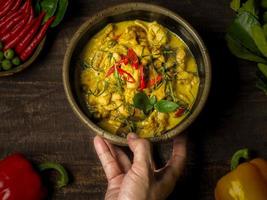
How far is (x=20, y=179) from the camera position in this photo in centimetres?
207

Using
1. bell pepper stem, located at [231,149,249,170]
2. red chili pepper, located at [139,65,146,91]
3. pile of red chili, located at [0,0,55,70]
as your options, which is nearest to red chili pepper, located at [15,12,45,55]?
pile of red chili, located at [0,0,55,70]

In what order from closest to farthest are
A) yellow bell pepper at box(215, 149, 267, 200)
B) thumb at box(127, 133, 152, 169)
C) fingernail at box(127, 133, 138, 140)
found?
thumb at box(127, 133, 152, 169) → fingernail at box(127, 133, 138, 140) → yellow bell pepper at box(215, 149, 267, 200)

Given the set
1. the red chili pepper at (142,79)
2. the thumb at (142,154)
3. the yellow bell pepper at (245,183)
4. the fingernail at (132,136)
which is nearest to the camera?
the thumb at (142,154)

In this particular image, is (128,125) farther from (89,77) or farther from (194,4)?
(194,4)

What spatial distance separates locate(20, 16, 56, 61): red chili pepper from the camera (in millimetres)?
2102

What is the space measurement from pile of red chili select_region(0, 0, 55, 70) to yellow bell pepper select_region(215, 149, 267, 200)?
927 mm

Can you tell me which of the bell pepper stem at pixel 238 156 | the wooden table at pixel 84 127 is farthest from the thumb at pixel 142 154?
the bell pepper stem at pixel 238 156

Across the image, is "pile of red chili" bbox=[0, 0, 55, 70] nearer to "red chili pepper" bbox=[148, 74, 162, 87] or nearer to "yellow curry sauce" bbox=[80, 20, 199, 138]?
"yellow curry sauce" bbox=[80, 20, 199, 138]

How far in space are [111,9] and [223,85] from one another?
1.90 feet

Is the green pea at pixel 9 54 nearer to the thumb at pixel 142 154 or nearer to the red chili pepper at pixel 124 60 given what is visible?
the red chili pepper at pixel 124 60

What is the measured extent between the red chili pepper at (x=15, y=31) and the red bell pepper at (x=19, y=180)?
0.47 meters

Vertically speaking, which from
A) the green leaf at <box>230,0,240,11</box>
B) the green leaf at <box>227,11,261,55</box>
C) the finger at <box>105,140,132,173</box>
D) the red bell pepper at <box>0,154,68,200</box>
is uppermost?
the green leaf at <box>230,0,240,11</box>

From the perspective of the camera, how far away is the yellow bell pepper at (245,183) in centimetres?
205

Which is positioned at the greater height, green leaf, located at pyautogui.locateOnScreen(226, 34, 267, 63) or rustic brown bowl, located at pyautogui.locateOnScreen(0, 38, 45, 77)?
green leaf, located at pyautogui.locateOnScreen(226, 34, 267, 63)
